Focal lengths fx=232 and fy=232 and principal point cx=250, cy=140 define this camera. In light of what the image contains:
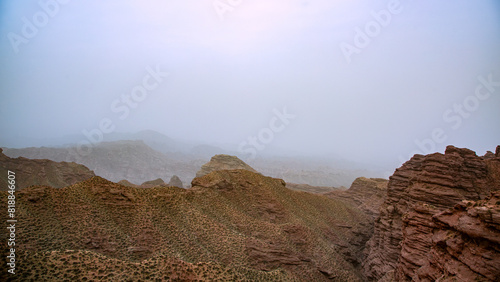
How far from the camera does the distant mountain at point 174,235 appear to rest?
50.2ft

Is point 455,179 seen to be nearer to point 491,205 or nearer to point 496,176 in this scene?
point 496,176

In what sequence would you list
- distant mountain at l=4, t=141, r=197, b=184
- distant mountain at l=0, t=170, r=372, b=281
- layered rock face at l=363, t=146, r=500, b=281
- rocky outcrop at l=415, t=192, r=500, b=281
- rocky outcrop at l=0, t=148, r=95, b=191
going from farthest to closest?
distant mountain at l=4, t=141, r=197, b=184 < rocky outcrop at l=0, t=148, r=95, b=191 < distant mountain at l=0, t=170, r=372, b=281 < layered rock face at l=363, t=146, r=500, b=281 < rocky outcrop at l=415, t=192, r=500, b=281

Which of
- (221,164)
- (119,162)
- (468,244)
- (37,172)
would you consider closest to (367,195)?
(221,164)

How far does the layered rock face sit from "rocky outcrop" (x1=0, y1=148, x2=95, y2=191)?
68.0 m

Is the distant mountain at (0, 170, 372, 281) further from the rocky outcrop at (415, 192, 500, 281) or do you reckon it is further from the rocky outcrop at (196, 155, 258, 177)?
the rocky outcrop at (196, 155, 258, 177)

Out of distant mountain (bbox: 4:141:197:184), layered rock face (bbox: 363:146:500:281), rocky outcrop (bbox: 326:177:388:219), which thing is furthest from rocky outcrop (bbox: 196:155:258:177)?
distant mountain (bbox: 4:141:197:184)

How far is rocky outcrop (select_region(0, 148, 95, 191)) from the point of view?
53406 mm

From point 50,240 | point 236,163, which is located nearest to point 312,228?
point 50,240

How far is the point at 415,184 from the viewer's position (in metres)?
26.4

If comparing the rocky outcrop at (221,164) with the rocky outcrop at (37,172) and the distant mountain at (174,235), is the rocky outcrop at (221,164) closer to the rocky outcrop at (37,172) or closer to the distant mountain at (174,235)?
the rocky outcrop at (37,172)

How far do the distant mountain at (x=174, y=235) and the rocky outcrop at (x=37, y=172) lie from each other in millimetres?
42691

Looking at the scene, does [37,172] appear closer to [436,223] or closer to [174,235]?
[174,235]

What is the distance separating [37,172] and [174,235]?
55.4 metres

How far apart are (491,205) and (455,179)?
15824 mm
